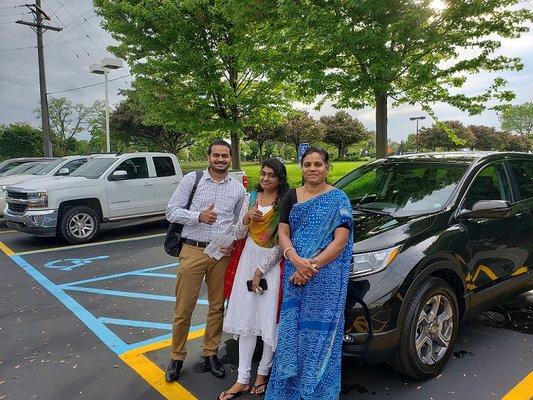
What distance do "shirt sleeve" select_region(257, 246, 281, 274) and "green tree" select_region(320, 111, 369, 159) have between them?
40074 mm

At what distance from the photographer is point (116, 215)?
346 inches

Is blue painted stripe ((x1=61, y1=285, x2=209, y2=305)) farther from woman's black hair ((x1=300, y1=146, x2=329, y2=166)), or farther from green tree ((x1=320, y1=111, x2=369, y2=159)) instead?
green tree ((x1=320, y1=111, x2=369, y2=159))

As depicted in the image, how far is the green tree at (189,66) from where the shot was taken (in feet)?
44.1

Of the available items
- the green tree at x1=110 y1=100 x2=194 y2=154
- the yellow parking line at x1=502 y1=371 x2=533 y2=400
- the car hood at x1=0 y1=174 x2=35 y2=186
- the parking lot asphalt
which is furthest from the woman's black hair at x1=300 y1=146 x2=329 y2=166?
the green tree at x1=110 y1=100 x2=194 y2=154

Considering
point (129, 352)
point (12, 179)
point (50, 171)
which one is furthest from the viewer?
point (12, 179)

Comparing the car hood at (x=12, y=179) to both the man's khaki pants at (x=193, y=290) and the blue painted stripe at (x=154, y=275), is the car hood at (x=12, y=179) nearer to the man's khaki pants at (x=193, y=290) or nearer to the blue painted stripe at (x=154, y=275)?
the blue painted stripe at (x=154, y=275)

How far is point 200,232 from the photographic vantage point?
3.07 m

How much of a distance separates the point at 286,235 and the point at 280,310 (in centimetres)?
52

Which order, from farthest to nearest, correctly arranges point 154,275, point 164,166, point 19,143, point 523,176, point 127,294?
point 19,143 < point 164,166 < point 154,275 < point 127,294 < point 523,176

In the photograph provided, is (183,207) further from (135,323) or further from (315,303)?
(135,323)

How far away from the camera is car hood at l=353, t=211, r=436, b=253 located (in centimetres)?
289

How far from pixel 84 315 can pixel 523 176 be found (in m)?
4.96

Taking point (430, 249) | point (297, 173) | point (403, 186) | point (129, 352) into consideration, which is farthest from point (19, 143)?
point (430, 249)

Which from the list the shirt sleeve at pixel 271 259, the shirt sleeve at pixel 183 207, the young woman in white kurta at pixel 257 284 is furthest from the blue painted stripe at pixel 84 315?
the shirt sleeve at pixel 271 259
